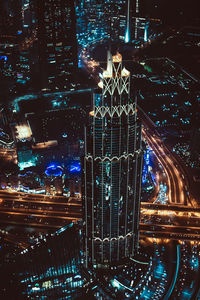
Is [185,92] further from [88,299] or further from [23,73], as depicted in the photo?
[88,299]

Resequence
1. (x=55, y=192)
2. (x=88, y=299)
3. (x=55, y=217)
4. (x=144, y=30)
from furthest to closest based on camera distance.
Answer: (x=144, y=30), (x=55, y=192), (x=55, y=217), (x=88, y=299)

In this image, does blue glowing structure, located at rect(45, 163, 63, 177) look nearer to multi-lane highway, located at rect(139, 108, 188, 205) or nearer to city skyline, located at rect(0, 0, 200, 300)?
city skyline, located at rect(0, 0, 200, 300)

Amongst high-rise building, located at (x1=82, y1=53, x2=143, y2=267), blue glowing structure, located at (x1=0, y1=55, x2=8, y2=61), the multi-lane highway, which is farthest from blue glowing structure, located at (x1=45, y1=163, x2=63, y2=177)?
blue glowing structure, located at (x1=0, y1=55, x2=8, y2=61)

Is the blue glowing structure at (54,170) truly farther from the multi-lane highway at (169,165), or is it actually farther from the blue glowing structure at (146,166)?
the multi-lane highway at (169,165)

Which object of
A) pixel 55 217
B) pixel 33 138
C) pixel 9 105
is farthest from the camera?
pixel 9 105

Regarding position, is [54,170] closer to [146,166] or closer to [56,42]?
[146,166]

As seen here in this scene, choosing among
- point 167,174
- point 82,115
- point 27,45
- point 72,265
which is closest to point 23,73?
point 27,45

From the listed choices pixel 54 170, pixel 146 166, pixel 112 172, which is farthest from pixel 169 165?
pixel 112 172

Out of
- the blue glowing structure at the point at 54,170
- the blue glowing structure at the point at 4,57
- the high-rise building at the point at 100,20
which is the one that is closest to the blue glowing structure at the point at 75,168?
the blue glowing structure at the point at 54,170
